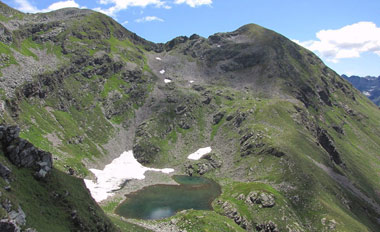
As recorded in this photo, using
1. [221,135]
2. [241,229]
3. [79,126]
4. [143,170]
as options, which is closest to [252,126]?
[221,135]

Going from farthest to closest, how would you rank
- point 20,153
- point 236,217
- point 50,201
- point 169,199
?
point 169,199 < point 236,217 < point 50,201 < point 20,153

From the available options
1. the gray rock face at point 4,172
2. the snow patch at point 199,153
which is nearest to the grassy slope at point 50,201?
the gray rock face at point 4,172

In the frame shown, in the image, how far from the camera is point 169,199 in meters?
97.2

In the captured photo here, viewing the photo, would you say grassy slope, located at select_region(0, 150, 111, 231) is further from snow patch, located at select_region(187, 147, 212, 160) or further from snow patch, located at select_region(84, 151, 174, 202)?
snow patch, located at select_region(187, 147, 212, 160)

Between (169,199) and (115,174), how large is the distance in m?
32.7

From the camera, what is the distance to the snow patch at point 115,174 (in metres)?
95.8

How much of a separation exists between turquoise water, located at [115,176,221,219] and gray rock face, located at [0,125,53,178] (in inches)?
1924

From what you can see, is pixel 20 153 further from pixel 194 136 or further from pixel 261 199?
pixel 194 136

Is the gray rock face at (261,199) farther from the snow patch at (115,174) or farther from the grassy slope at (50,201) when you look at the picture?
the grassy slope at (50,201)

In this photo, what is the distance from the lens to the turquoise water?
3270 inches

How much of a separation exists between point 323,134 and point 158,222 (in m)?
129

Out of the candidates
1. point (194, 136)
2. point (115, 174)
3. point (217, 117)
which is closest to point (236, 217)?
point (115, 174)

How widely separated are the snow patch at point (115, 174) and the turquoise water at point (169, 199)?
9.16 m

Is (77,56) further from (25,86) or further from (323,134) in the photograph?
(323,134)
